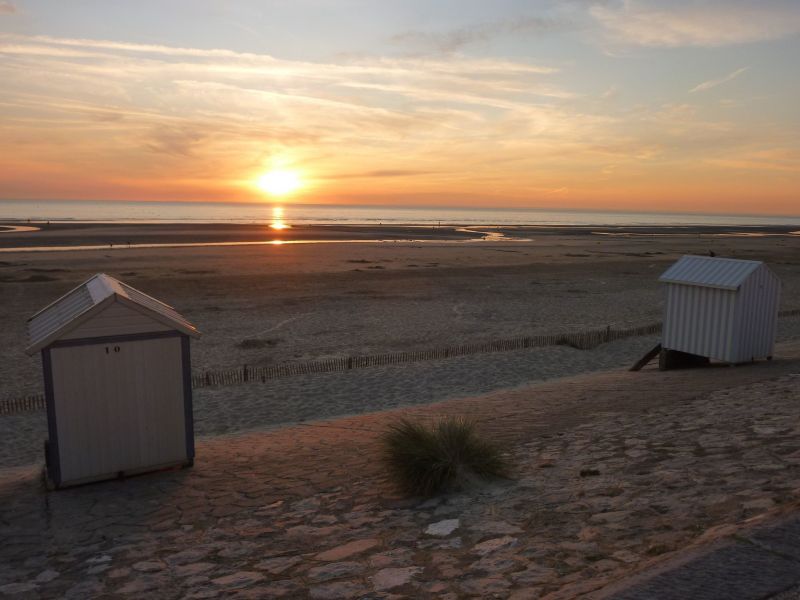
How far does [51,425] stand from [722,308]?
14305 millimetres

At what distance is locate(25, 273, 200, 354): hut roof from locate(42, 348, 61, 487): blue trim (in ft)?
0.82

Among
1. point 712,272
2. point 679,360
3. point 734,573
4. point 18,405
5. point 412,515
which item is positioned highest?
point 712,272

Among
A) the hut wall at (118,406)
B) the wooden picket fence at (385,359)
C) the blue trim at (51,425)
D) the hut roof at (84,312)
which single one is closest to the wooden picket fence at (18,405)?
the wooden picket fence at (385,359)

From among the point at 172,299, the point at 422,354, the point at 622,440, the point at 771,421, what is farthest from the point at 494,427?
the point at 172,299

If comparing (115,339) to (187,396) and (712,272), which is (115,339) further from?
(712,272)

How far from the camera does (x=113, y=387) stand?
8523 millimetres

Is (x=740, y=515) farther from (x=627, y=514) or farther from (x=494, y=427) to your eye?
(x=494, y=427)

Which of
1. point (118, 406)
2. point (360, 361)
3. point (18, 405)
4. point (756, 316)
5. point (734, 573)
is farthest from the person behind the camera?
point (360, 361)

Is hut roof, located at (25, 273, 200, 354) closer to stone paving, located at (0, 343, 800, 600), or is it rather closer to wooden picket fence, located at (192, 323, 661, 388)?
stone paving, located at (0, 343, 800, 600)

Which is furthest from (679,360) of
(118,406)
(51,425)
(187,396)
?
(51,425)

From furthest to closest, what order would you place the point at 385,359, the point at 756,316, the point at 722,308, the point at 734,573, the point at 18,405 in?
1. the point at 385,359
2. the point at 756,316
3. the point at 722,308
4. the point at 18,405
5. the point at 734,573

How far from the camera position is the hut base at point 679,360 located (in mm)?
15992

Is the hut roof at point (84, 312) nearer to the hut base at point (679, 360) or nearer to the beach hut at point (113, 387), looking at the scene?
the beach hut at point (113, 387)

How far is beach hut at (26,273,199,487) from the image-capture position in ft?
27.1
